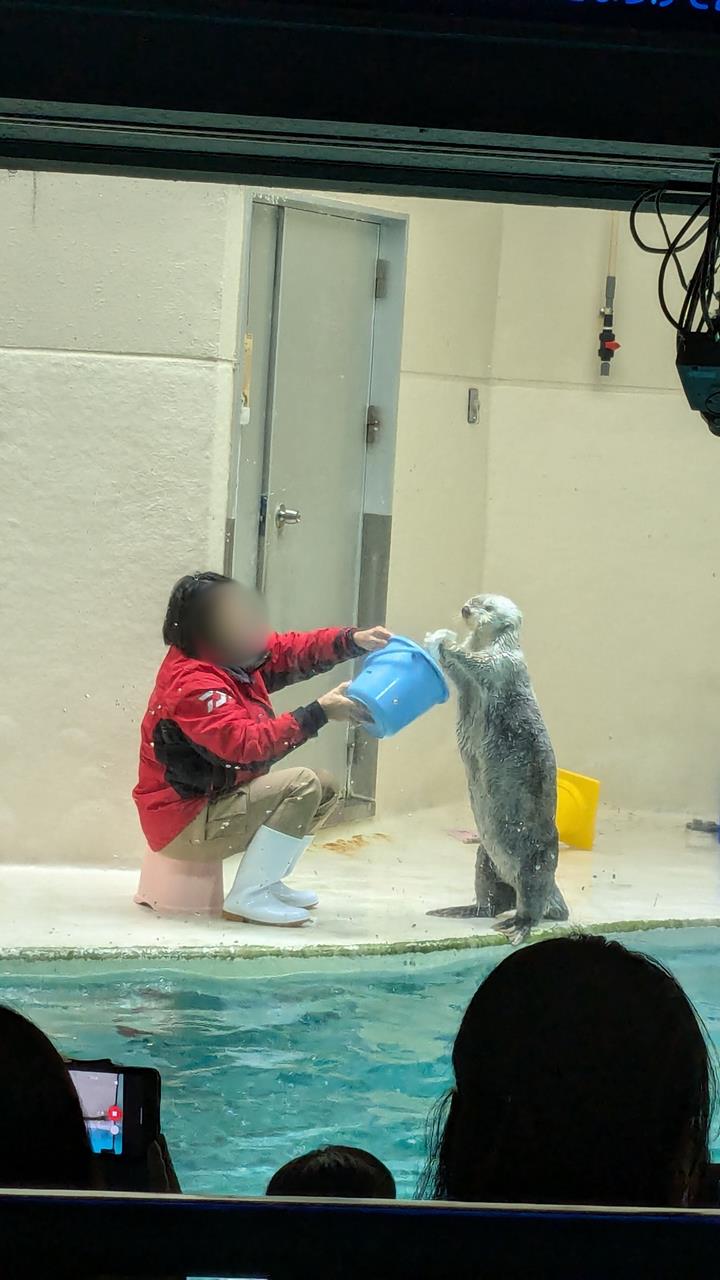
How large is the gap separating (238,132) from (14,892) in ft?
10.9

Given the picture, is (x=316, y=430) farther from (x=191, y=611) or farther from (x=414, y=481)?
(x=191, y=611)

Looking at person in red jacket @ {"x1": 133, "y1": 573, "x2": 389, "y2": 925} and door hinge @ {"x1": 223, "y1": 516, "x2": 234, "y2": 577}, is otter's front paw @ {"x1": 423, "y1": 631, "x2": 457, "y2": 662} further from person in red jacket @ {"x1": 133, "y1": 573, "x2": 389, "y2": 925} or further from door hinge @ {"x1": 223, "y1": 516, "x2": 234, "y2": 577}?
door hinge @ {"x1": 223, "y1": 516, "x2": 234, "y2": 577}

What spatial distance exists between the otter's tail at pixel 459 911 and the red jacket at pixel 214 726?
2.99 feet

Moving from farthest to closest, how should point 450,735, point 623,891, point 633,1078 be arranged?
point 450,735 < point 623,891 < point 633,1078

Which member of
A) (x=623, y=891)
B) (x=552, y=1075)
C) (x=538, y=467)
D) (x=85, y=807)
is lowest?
(x=623, y=891)

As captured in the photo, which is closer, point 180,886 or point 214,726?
point 214,726

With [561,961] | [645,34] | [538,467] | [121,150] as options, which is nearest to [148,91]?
[121,150]

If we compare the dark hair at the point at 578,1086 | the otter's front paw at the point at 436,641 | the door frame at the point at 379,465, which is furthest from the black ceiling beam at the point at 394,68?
the door frame at the point at 379,465

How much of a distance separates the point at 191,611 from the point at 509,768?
3.83ft

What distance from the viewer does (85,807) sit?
462cm

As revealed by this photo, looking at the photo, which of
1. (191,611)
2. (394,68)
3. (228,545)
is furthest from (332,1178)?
(228,545)

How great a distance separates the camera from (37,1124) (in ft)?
3.02

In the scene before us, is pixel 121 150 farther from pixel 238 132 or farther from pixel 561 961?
pixel 561 961

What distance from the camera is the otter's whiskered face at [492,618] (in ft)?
15.3
